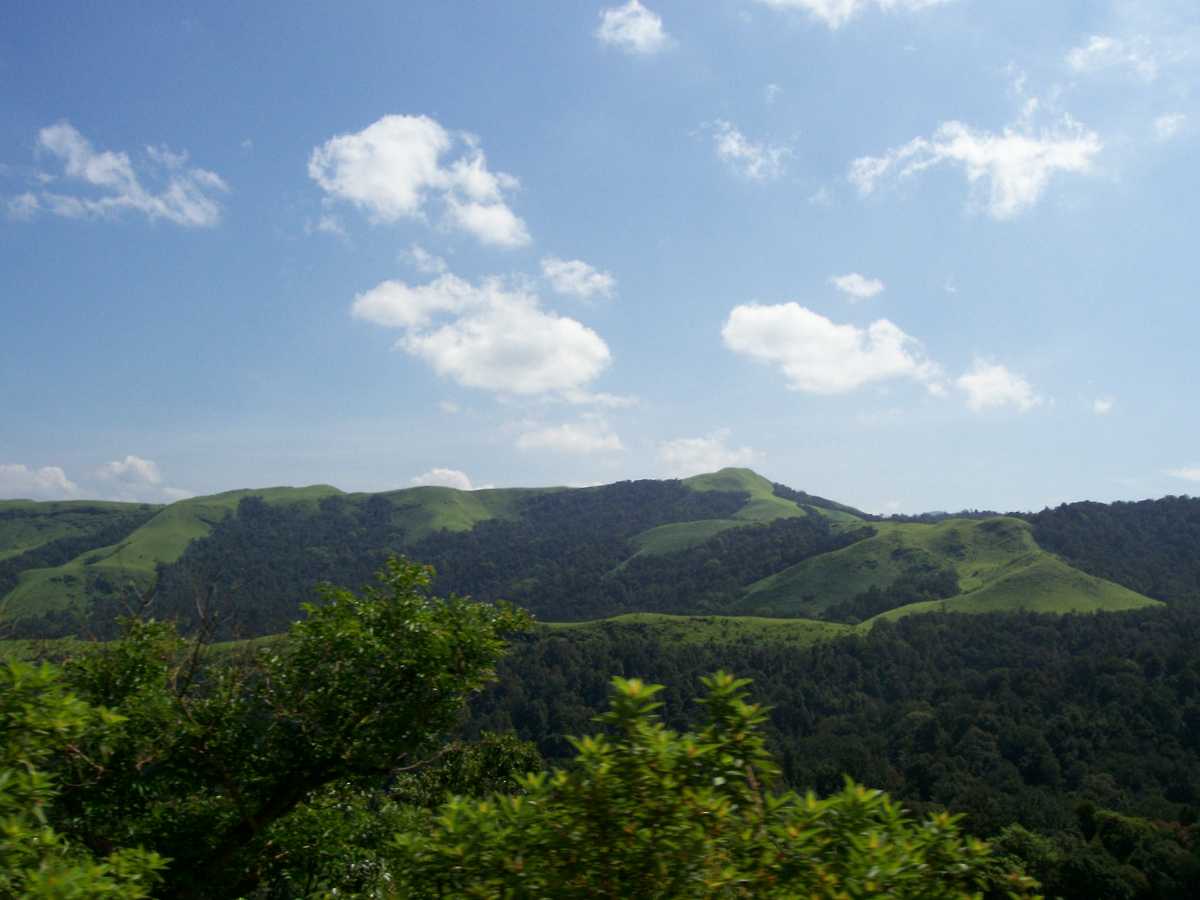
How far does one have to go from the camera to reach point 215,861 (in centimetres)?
1022

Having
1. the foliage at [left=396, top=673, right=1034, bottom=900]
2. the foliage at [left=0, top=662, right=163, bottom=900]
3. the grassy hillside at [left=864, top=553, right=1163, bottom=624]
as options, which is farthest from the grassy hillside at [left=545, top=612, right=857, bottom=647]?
the foliage at [left=0, top=662, right=163, bottom=900]

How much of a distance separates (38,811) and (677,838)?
15.3 feet

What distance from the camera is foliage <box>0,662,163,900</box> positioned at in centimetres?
478

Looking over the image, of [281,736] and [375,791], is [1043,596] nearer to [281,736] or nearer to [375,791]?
[375,791]

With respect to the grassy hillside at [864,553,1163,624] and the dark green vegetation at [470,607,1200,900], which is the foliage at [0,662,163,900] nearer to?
the dark green vegetation at [470,607,1200,900]

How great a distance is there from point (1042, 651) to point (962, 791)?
6475 cm

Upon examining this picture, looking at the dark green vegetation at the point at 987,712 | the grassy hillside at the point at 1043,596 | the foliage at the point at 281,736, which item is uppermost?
the foliage at the point at 281,736

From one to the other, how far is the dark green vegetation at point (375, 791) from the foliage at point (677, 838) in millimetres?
14

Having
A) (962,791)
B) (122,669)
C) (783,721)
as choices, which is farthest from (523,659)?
(122,669)

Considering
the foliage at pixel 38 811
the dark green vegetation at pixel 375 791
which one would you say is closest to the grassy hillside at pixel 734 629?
the dark green vegetation at pixel 375 791

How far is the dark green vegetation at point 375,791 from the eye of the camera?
15.6 feet

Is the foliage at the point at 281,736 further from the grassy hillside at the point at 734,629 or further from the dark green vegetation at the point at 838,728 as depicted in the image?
the grassy hillside at the point at 734,629

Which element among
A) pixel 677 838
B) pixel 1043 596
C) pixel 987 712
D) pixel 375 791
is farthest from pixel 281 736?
pixel 1043 596

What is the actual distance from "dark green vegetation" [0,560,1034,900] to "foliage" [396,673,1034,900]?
0.6 inches
